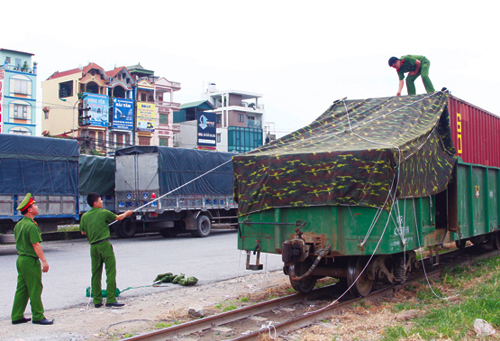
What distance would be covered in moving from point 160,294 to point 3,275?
4627mm

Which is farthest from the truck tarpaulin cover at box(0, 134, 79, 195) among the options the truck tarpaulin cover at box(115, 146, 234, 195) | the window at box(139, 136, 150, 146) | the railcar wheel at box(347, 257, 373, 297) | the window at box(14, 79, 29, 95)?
the window at box(139, 136, 150, 146)

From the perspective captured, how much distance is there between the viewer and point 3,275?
37.7 ft

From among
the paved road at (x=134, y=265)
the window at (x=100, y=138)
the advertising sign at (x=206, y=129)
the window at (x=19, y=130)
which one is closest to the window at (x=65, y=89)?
the window at (x=100, y=138)

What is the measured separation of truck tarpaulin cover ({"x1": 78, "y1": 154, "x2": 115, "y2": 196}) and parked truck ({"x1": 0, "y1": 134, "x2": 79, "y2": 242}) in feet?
9.61

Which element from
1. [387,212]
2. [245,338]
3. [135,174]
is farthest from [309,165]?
[135,174]

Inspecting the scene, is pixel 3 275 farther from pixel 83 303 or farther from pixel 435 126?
pixel 435 126

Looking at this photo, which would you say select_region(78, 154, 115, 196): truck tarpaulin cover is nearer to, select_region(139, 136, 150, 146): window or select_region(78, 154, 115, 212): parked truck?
select_region(78, 154, 115, 212): parked truck

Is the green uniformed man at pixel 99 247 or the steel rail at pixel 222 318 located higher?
the green uniformed man at pixel 99 247

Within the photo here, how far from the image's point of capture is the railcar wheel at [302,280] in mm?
7915

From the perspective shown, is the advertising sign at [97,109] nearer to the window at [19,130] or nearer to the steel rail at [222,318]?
the window at [19,130]

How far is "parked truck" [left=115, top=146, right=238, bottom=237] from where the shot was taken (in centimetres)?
1905

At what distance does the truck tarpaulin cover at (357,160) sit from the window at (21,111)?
1650 inches

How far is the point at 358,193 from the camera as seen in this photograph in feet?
23.6

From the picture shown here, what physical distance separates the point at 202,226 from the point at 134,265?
7936mm
